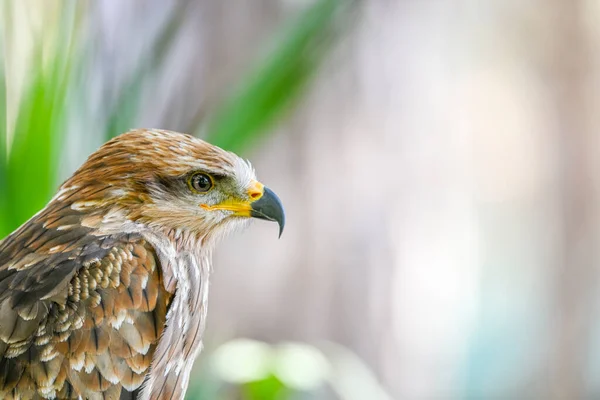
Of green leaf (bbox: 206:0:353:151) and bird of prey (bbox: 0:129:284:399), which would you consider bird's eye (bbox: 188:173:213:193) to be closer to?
bird of prey (bbox: 0:129:284:399)

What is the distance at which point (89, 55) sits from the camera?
6.79 ft

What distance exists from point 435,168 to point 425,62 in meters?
0.58

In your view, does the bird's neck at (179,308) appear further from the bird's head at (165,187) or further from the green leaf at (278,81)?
the green leaf at (278,81)

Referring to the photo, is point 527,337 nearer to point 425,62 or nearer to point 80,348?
point 425,62

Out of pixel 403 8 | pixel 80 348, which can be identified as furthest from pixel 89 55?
pixel 403 8

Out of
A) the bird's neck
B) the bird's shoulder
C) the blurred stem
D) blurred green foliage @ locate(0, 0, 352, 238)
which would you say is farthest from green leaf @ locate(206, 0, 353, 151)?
the bird's shoulder

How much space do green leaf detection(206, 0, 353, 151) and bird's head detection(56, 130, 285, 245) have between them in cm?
25

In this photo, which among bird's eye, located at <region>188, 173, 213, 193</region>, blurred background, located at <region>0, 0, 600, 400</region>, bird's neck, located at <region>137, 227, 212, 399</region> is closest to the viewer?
bird's neck, located at <region>137, 227, 212, 399</region>

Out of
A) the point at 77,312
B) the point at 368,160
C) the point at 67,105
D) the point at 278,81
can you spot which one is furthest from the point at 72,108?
the point at 368,160

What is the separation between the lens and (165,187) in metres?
1.57

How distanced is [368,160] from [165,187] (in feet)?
8.16

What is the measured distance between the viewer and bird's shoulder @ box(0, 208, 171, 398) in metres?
1.36

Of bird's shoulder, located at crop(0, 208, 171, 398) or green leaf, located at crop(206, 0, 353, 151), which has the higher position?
green leaf, located at crop(206, 0, 353, 151)

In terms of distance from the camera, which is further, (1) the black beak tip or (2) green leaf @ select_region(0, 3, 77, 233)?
(2) green leaf @ select_region(0, 3, 77, 233)
